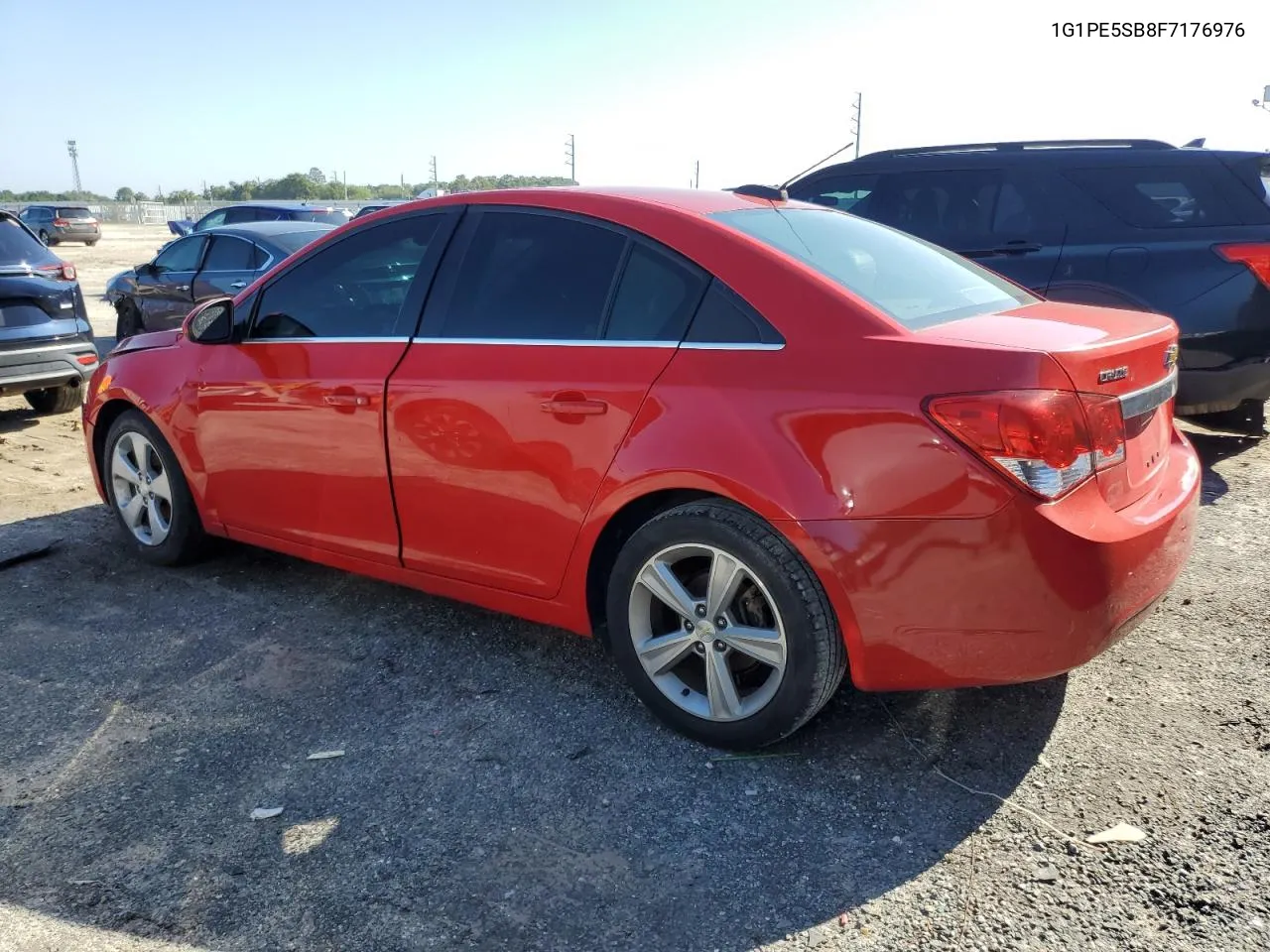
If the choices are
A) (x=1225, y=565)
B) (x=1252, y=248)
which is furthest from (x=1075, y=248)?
(x=1225, y=565)

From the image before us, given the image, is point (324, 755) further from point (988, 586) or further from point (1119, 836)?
point (1119, 836)

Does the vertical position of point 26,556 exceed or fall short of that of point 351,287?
it falls short

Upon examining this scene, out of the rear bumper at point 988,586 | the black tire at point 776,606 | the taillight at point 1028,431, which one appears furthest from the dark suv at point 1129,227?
the black tire at point 776,606

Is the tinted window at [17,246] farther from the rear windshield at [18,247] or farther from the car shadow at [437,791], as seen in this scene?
the car shadow at [437,791]

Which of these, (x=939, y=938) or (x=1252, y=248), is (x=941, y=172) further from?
(x=939, y=938)

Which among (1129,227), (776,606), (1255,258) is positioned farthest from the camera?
(1129,227)

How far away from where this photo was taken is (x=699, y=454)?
294 centimetres

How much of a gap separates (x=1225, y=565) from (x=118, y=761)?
438 cm

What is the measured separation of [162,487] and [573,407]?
251cm

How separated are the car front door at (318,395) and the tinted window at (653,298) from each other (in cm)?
87

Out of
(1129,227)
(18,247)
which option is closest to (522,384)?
(1129,227)

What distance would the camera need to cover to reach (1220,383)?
5539 millimetres

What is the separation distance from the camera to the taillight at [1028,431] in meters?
2.55

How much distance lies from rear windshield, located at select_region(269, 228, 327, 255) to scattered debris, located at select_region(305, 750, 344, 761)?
285 inches
